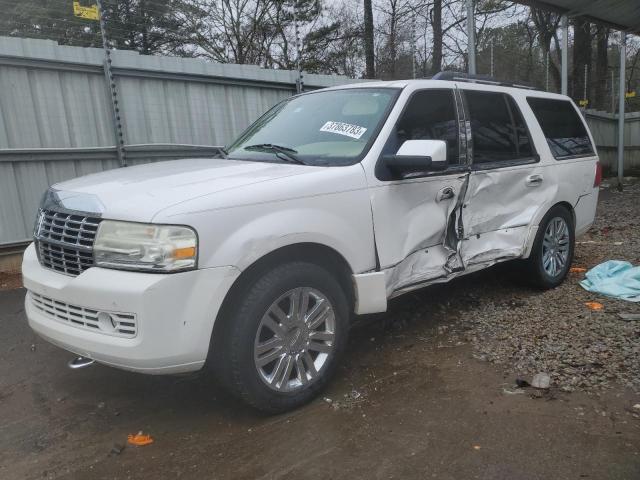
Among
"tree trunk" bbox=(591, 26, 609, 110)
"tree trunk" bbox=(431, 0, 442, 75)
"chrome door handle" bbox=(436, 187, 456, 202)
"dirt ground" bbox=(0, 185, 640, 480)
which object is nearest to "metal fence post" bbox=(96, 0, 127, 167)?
"dirt ground" bbox=(0, 185, 640, 480)

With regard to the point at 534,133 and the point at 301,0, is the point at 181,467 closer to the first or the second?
the point at 534,133

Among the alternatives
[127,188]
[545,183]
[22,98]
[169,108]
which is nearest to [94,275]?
[127,188]

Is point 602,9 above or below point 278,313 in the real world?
above

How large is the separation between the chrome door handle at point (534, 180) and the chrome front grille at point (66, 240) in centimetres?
352

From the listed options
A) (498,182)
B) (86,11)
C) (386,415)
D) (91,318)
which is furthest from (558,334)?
(86,11)

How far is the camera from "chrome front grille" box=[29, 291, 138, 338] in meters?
2.53

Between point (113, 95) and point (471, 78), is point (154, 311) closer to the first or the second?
point (471, 78)

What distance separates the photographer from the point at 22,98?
20.0 ft

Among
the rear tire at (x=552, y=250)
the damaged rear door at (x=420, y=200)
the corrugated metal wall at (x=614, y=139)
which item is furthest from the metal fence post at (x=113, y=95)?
the corrugated metal wall at (x=614, y=139)

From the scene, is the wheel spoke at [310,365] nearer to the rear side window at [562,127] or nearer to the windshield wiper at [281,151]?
the windshield wiper at [281,151]

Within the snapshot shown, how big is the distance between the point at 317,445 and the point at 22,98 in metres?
5.54

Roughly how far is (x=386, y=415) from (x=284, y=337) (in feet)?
2.37

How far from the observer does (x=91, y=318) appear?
2656 millimetres

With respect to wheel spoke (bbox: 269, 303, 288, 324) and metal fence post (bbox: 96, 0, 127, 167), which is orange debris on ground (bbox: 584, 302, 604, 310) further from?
metal fence post (bbox: 96, 0, 127, 167)
